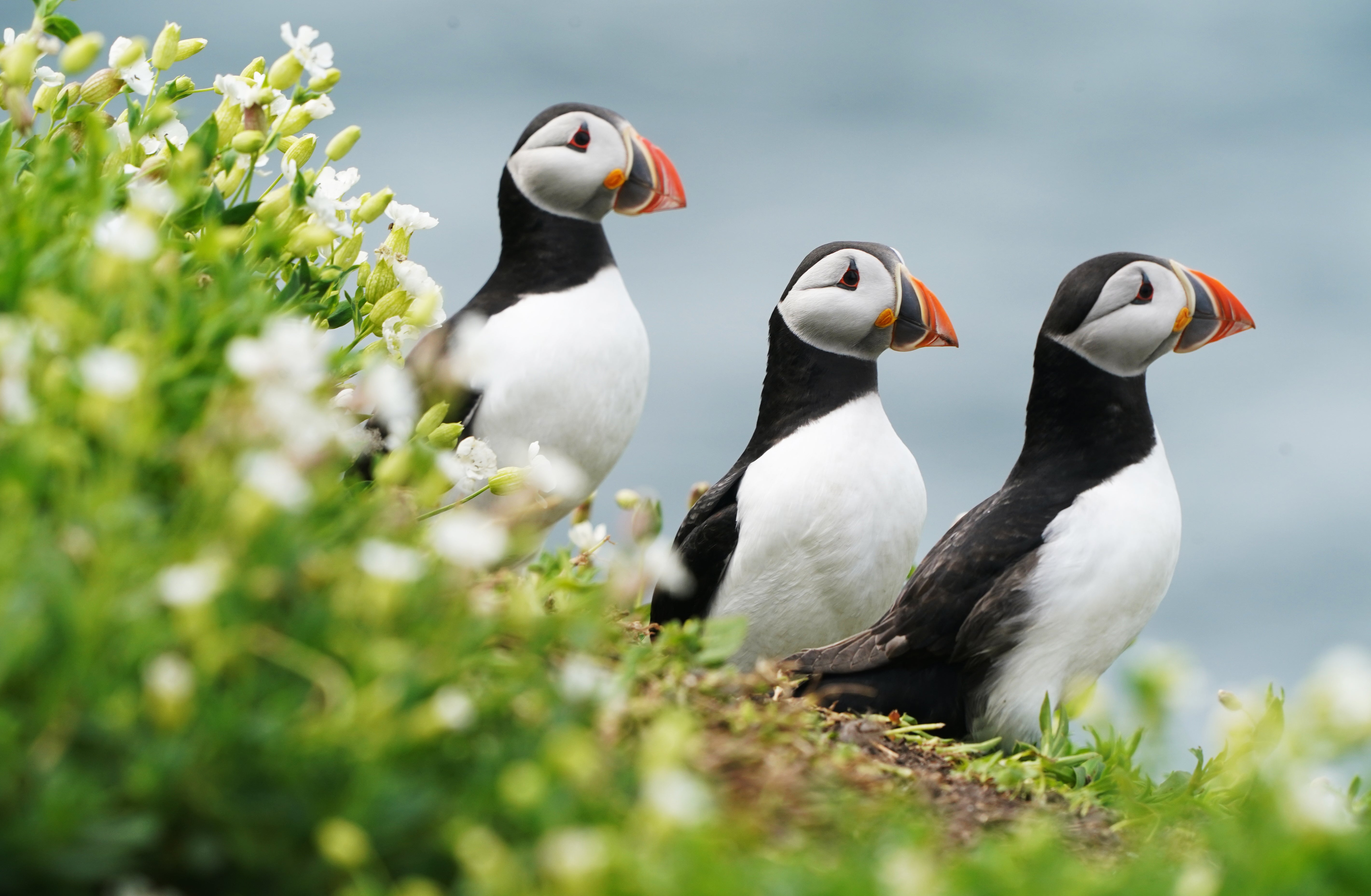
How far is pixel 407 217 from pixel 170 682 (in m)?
3.14

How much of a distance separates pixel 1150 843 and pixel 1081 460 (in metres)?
1.94

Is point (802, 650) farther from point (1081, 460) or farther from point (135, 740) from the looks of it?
point (135, 740)

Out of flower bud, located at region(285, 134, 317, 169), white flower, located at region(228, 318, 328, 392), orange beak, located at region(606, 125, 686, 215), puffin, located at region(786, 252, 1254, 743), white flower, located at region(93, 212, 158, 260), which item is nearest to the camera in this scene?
white flower, located at region(228, 318, 328, 392)

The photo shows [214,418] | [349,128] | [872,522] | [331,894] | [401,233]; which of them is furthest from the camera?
[872,522]

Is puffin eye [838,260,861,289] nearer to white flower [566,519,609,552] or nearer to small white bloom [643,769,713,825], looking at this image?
white flower [566,519,609,552]

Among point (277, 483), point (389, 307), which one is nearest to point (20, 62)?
point (389, 307)

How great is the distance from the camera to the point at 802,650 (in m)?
5.29

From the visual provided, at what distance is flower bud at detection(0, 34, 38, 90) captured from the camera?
3857mm

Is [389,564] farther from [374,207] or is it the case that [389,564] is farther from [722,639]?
[374,207]

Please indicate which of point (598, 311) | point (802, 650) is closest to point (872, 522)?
point (802, 650)

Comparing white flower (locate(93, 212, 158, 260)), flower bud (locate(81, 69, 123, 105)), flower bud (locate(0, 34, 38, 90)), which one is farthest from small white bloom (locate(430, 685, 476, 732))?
flower bud (locate(81, 69, 123, 105))

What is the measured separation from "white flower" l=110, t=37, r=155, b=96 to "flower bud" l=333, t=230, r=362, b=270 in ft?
2.80

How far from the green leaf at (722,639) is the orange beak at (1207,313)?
97.3 inches

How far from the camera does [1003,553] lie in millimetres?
4816
